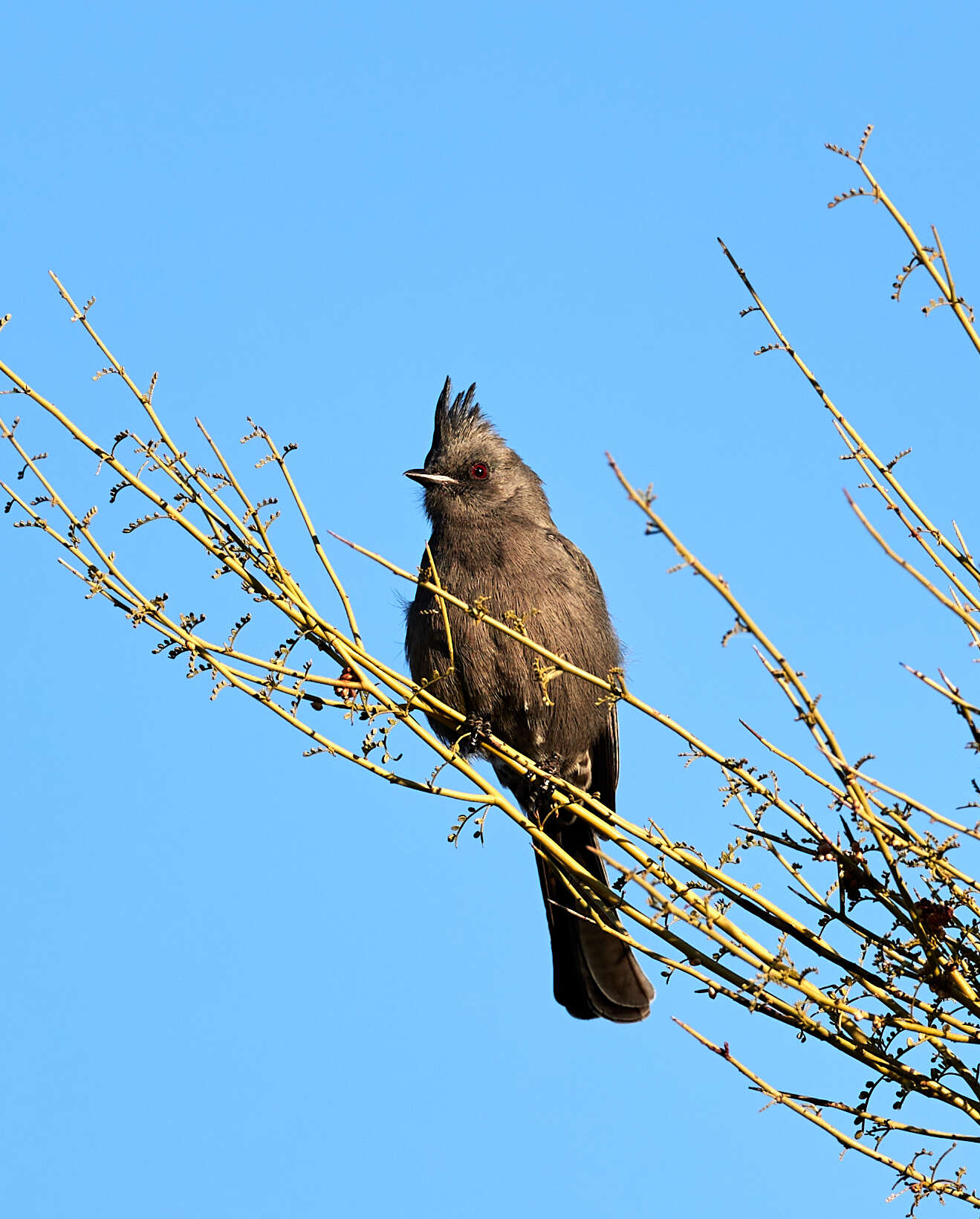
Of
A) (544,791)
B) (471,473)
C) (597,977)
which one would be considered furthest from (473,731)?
(471,473)

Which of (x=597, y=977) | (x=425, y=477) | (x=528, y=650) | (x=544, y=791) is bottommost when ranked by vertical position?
(x=597, y=977)

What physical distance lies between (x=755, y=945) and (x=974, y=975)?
1.72 ft

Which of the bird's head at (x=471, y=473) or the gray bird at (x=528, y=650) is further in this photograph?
the bird's head at (x=471, y=473)

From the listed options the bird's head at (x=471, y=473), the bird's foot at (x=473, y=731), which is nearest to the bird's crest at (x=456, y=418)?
the bird's head at (x=471, y=473)

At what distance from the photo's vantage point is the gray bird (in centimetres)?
616

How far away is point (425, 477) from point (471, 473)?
0.91 feet

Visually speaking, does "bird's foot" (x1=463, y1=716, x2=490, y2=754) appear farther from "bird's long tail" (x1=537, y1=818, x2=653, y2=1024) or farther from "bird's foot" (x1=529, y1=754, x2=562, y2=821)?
"bird's long tail" (x1=537, y1=818, x2=653, y2=1024)

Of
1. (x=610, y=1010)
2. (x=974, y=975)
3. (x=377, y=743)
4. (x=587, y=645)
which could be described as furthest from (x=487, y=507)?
(x=974, y=975)

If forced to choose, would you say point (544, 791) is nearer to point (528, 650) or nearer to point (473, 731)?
point (528, 650)

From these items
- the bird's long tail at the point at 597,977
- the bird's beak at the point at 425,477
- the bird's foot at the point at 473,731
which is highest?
the bird's beak at the point at 425,477

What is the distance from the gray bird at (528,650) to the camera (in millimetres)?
6164

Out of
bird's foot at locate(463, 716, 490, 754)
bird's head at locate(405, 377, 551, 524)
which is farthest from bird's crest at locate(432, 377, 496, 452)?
bird's foot at locate(463, 716, 490, 754)

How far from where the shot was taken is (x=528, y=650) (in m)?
6.18

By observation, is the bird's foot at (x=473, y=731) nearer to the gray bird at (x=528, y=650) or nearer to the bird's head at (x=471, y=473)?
the gray bird at (x=528, y=650)
